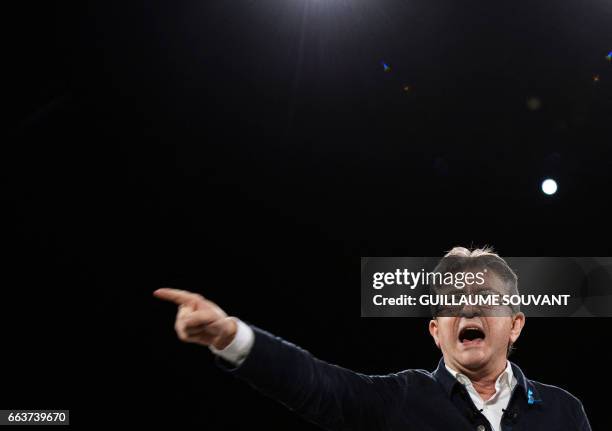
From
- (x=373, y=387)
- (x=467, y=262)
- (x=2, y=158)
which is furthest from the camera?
(x=2, y=158)

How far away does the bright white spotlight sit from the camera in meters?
4.89

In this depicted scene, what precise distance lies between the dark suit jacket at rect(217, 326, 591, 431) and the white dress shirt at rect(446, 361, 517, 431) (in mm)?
31

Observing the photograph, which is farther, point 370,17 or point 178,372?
point 178,372

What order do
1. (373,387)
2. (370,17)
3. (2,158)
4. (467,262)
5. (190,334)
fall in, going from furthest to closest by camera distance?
1. (2,158)
2. (370,17)
3. (467,262)
4. (373,387)
5. (190,334)

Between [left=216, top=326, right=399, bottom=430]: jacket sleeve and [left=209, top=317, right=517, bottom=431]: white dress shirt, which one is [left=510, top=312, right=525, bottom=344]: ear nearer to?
[left=209, top=317, right=517, bottom=431]: white dress shirt

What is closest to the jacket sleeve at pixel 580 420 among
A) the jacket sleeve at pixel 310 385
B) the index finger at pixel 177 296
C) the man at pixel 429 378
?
the man at pixel 429 378

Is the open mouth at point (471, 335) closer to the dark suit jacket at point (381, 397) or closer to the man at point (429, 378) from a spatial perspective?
the man at point (429, 378)

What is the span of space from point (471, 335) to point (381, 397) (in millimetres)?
581

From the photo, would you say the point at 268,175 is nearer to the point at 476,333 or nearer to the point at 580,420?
the point at 476,333

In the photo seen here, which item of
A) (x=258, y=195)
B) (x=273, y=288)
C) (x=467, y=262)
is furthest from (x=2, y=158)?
(x=467, y=262)

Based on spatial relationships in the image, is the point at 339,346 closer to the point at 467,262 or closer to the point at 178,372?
the point at 178,372

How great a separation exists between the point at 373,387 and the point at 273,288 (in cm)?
328

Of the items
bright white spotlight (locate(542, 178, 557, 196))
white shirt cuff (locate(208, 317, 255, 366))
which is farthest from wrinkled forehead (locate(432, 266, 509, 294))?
bright white spotlight (locate(542, 178, 557, 196))

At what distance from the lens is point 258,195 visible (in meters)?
5.05
